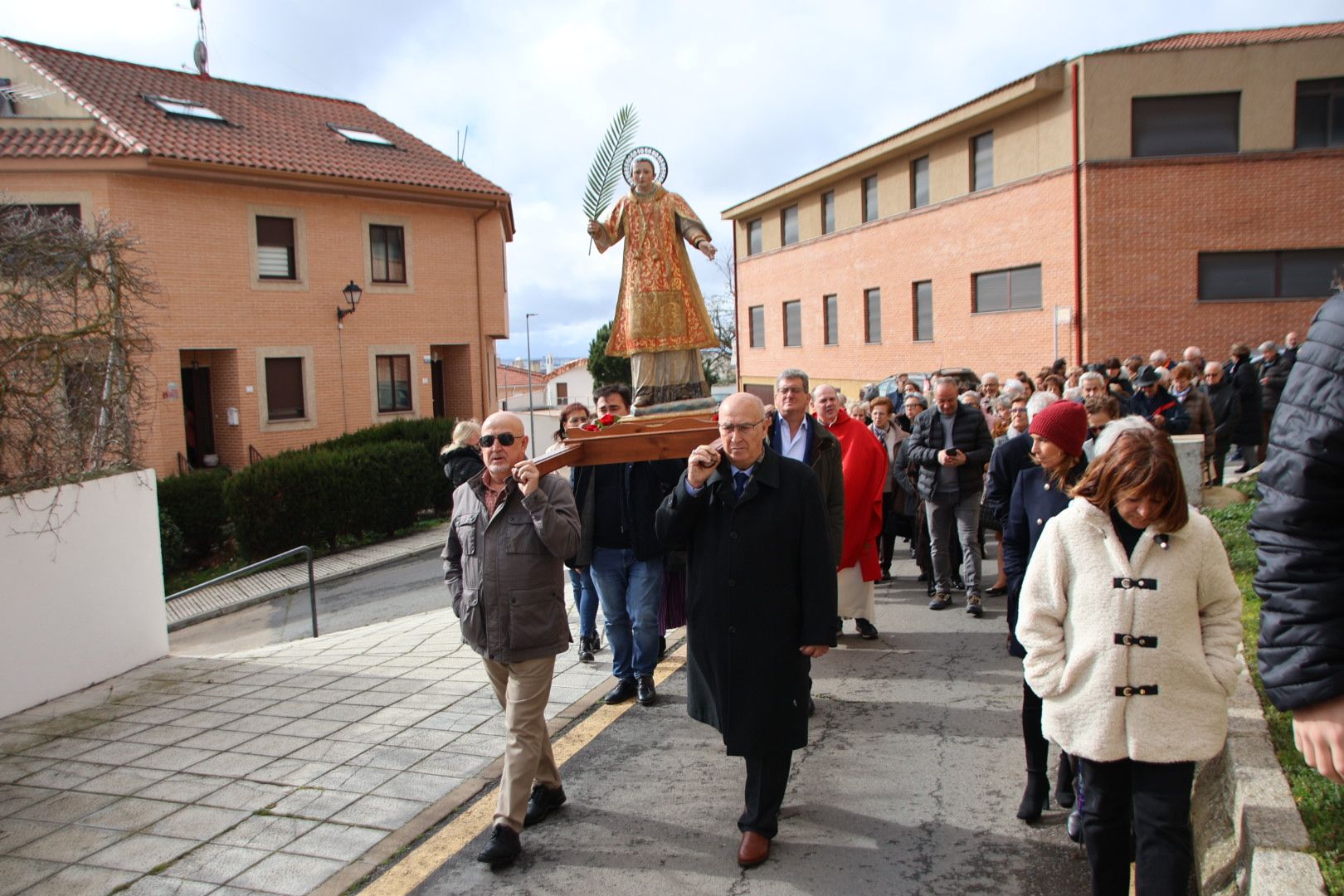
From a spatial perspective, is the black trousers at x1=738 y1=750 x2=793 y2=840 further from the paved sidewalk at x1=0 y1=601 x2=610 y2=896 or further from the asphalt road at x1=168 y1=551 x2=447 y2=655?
the asphalt road at x1=168 y1=551 x2=447 y2=655

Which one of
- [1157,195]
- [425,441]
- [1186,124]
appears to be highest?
[1186,124]

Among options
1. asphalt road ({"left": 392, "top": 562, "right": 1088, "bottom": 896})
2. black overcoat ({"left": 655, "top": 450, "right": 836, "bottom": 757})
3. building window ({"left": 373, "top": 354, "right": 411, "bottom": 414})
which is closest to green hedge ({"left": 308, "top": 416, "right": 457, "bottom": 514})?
building window ({"left": 373, "top": 354, "right": 411, "bottom": 414})

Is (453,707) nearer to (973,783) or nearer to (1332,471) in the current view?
(973,783)

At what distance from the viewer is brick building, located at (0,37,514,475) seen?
2189cm

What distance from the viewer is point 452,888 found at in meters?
4.01

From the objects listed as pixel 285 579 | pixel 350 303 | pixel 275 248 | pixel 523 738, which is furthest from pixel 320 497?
pixel 523 738

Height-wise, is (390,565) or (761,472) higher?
(761,472)

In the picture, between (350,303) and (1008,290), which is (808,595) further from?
(350,303)

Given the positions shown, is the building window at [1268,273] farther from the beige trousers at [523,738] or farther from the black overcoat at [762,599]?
the beige trousers at [523,738]

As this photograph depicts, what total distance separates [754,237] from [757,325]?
3364 millimetres

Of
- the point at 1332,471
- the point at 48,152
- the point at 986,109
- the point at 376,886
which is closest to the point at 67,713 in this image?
the point at 376,886

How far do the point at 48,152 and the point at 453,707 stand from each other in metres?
20.4

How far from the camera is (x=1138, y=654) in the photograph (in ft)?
10.8

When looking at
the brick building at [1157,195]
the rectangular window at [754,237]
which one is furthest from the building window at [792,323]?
the brick building at [1157,195]
